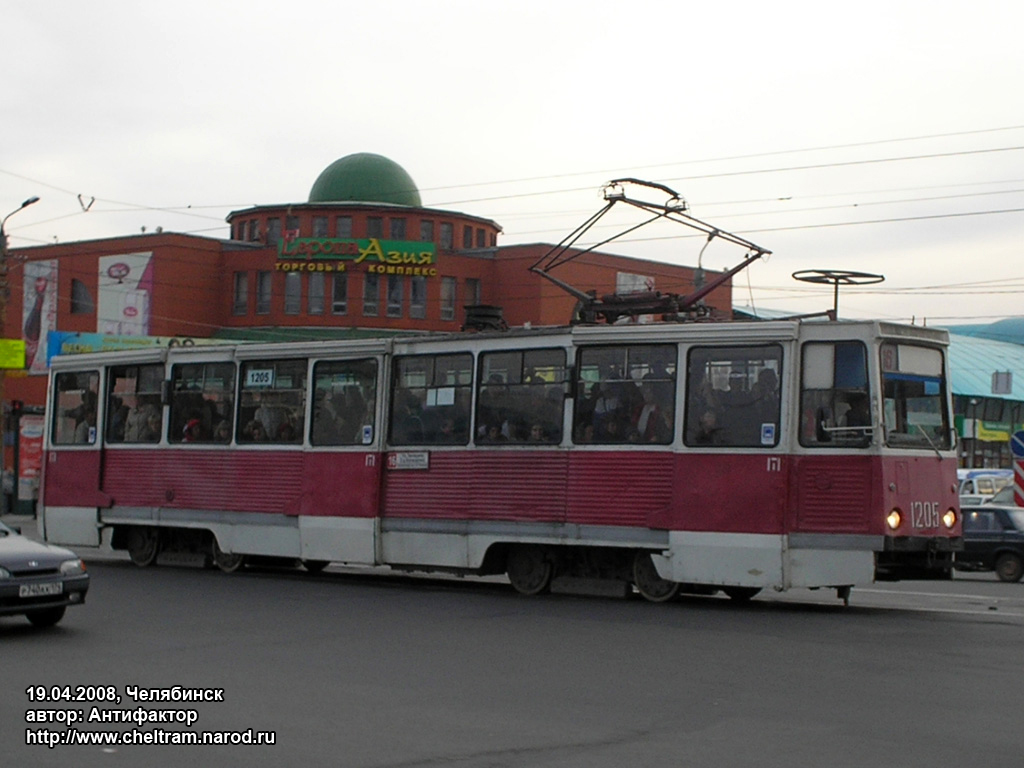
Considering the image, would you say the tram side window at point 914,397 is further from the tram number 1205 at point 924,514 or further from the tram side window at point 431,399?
the tram side window at point 431,399

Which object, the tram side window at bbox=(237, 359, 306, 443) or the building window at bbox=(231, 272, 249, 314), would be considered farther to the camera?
the building window at bbox=(231, 272, 249, 314)

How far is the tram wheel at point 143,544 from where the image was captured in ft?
72.7

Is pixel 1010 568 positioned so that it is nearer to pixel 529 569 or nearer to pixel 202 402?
pixel 529 569

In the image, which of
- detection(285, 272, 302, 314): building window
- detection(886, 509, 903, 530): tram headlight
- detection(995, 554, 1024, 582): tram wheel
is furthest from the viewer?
detection(285, 272, 302, 314): building window

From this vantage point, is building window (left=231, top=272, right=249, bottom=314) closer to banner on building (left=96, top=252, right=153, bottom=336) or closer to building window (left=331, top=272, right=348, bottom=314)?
banner on building (left=96, top=252, right=153, bottom=336)

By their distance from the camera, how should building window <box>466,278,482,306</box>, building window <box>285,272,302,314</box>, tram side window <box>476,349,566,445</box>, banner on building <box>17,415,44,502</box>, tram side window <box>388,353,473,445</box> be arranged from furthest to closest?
building window <box>466,278,482,306</box>
building window <box>285,272,302,314</box>
banner on building <box>17,415,44,502</box>
tram side window <box>388,353,473,445</box>
tram side window <box>476,349,566,445</box>

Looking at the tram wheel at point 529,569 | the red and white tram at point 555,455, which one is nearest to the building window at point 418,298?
the red and white tram at point 555,455

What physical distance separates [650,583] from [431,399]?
12.9 feet

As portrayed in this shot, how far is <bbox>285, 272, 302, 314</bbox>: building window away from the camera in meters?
70.1

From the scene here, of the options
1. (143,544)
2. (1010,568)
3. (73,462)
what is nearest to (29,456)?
(73,462)

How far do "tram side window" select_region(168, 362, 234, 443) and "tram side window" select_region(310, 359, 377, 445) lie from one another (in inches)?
71.7

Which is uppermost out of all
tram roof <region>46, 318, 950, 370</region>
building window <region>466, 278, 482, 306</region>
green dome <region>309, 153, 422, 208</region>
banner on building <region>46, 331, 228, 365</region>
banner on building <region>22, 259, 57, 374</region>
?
green dome <region>309, 153, 422, 208</region>

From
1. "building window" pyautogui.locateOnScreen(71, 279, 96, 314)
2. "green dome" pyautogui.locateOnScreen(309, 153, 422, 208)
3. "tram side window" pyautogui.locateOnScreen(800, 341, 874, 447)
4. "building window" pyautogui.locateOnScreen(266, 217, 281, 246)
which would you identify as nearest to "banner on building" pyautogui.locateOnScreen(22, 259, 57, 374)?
"building window" pyautogui.locateOnScreen(71, 279, 96, 314)

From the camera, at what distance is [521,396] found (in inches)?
693
